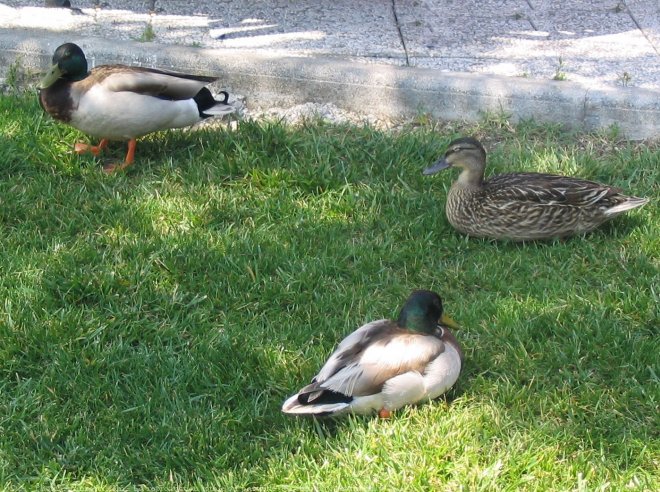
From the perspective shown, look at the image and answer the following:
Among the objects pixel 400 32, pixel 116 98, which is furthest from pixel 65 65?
pixel 400 32

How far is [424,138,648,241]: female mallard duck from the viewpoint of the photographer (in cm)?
516

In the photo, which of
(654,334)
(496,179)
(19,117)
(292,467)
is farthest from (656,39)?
(292,467)

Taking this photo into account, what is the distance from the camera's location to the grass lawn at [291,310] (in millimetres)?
3656

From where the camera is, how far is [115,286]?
463 centimetres

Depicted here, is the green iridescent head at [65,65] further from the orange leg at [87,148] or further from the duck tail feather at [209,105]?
the duck tail feather at [209,105]

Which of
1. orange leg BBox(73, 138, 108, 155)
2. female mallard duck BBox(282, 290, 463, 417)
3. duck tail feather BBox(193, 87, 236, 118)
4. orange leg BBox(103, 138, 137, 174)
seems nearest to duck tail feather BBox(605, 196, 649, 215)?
female mallard duck BBox(282, 290, 463, 417)

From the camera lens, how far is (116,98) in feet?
18.7

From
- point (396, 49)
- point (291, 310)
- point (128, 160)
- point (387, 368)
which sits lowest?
point (291, 310)

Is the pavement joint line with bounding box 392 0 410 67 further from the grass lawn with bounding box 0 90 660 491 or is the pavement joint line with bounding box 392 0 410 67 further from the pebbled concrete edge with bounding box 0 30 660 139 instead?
the grass lawn with bounding box 0 90 660 491

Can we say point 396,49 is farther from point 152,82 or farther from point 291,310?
point 291,310

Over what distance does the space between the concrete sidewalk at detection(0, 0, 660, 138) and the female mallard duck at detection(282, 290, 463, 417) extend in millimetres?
2784

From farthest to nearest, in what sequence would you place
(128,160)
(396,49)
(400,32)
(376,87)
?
(400,32) < (396,49) < (376,87) < (128,160)

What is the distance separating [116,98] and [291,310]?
6.31 feet

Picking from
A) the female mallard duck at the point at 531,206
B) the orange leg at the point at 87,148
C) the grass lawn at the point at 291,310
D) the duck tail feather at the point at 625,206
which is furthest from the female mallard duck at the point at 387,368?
the orange leg at the point at 87,148
